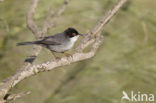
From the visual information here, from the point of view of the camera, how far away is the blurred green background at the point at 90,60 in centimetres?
499

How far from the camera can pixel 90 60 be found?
18.7 feet

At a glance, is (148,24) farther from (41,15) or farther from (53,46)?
(53,46)

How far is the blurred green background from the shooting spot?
4988 millimetres

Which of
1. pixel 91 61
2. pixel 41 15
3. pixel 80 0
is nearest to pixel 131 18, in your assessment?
pixel 80 0

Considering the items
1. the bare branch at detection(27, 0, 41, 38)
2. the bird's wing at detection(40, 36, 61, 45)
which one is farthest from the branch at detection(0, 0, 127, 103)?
the bare branch at detection(27, 0, 41, 38)

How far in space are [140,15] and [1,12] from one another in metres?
2.63

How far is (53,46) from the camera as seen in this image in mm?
3842

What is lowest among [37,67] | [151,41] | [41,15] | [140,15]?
[151,41]
